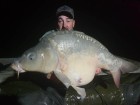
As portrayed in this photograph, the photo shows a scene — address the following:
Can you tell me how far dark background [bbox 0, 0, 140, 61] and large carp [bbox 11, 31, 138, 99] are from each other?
3.59 m

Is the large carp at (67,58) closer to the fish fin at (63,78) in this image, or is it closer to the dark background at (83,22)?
the fish fin at (63,78)

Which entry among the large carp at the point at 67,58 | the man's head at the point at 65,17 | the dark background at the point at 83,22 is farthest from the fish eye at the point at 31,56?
the dark background at the point at 83,22

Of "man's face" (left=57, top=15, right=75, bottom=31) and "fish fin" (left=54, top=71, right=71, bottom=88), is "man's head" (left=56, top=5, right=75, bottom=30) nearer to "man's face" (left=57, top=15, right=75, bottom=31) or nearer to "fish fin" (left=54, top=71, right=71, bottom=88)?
"man's face" (left=57, top=15, right=75, bottom=31)

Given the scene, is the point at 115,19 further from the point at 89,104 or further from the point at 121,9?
the point at 89,104

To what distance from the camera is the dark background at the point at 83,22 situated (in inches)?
227

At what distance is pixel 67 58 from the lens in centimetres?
203

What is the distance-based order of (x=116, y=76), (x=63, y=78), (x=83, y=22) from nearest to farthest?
(x=63, y=78) → (x=116, y=76) → (x=83, y=22)

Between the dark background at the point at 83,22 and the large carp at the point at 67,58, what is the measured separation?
3.59 m

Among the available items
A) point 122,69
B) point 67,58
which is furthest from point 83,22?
point 67,58

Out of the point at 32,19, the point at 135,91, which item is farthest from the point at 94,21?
the point at 135,91

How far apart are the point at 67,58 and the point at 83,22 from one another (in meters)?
4.24

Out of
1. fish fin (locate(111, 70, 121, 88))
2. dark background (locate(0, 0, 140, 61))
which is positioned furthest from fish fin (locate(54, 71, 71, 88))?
Answer: dark background (locate(0, 0, 140, 61))

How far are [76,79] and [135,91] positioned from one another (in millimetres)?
1739

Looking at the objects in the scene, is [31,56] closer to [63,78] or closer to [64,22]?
[63,78]
